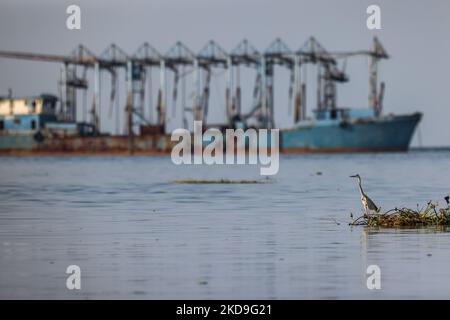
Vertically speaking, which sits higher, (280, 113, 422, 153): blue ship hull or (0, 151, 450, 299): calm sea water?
(280, 113, 422, 153): blue ship hull

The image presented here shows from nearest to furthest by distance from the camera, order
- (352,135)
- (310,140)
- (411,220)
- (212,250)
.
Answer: (212,250) → (411,220) → (352,135) → (310,140)

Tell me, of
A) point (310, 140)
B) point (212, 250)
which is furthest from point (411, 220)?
point (310, 140)

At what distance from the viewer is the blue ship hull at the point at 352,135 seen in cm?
14538

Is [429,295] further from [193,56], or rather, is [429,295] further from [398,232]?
[193,56]

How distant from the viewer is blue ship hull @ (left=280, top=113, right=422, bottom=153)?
145375 millimetres

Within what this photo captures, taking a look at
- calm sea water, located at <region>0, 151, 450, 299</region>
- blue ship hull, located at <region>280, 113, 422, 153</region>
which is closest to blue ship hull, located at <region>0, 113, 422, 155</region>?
blue ship hull, located at <region>280, 113, 422, 153</region>

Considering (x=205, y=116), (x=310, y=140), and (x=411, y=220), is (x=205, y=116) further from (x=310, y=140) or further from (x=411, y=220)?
(x=411, y=220)

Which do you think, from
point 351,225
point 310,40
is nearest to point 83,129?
point 310,40

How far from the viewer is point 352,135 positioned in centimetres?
14700

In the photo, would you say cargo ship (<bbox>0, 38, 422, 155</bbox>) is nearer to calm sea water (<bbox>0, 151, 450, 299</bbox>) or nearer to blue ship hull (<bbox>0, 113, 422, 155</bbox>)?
blue ship hull (<bbox>0, 113, 422, 155</bbox>)

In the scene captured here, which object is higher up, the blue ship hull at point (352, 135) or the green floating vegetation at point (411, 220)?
the blue ship hull at point (352, 135)

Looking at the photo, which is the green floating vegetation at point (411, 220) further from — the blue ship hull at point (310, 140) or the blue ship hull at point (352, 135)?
the blue ship hull at point (310, 140)

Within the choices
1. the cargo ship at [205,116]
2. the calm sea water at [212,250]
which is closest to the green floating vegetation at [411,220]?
the calm sea water at [212,250]

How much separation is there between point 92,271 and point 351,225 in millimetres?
10083
